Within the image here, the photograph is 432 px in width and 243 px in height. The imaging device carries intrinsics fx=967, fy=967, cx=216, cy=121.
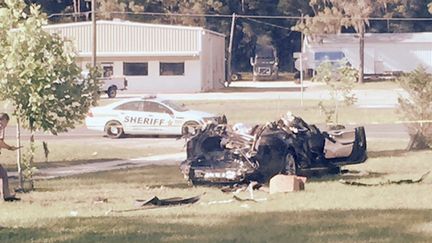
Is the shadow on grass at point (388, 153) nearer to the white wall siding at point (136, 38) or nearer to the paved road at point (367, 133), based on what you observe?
the paved road at point (367, 133)

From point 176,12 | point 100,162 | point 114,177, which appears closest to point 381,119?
point 100,162

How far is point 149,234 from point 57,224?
1.39 meters

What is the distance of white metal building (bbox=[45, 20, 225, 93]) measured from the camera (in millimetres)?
65750

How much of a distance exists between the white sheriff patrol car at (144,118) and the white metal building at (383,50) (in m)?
46.9

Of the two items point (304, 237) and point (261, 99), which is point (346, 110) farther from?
Result: point (304, 237)

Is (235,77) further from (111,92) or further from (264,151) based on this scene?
(264,151)

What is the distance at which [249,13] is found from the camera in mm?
91438

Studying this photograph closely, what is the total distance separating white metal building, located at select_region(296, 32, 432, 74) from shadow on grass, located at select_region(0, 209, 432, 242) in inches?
2716

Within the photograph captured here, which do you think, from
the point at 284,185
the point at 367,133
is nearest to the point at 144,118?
the point at 367,133

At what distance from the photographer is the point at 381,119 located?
39.1 metres

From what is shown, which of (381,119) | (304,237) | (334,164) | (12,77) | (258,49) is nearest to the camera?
(304,237)

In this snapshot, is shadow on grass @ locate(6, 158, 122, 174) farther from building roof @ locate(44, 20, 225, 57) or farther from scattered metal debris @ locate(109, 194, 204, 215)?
building roof @ locate(44, 20, 225, 57)

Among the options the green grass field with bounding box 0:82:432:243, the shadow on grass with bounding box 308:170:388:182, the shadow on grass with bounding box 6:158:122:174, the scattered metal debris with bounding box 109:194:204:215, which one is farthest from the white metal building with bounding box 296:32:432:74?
the scattered metal debris with bounding box 109:194:204:215

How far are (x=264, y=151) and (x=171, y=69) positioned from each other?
49566mm
